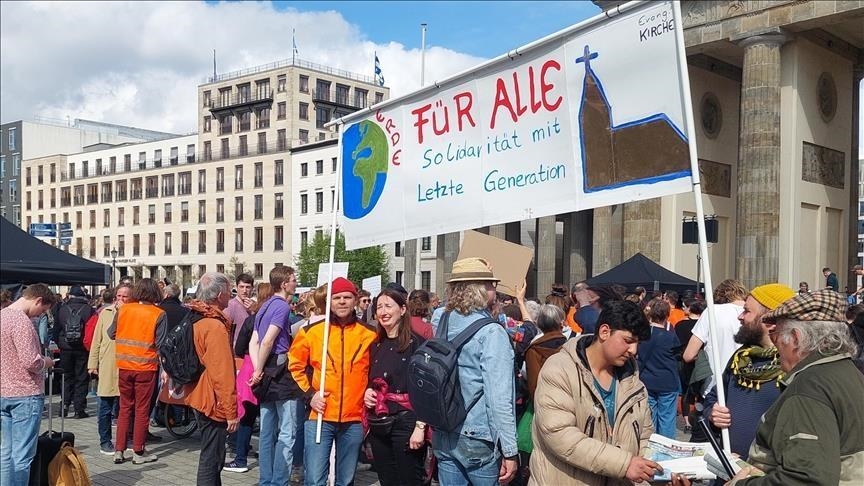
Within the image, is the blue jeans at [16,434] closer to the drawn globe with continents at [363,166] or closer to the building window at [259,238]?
the drawn globe with continents at [363,166]

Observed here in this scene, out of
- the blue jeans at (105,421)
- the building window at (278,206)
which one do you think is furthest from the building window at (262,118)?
the blue jeans at (105,421)

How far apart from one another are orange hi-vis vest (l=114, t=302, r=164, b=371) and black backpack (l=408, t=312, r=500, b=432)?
5.22 m

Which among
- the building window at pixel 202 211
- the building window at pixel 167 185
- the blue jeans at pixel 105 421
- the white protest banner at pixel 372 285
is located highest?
the building window at pixel 167 185

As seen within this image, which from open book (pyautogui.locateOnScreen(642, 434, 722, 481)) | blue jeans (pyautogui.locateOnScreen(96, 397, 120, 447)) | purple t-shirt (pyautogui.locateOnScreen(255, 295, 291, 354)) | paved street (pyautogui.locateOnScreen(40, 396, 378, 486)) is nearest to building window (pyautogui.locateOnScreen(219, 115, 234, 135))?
paved street (pyautogui.locateOnScreen(40, 396, 378, 486))

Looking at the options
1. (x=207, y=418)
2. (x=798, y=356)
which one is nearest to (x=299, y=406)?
(x=207, y=418)

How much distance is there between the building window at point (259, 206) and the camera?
247ft

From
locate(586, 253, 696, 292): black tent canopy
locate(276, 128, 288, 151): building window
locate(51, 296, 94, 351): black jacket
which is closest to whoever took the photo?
locate(51, 296, 94, 351): black jacket

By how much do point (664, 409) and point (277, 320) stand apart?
15.2ft

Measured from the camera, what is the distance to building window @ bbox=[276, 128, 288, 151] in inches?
2950

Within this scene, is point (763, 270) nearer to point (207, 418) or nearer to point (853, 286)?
point (853, 286)

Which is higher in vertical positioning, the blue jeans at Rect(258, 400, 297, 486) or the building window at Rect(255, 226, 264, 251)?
the building window at Rect(255, 226, 264, 251)

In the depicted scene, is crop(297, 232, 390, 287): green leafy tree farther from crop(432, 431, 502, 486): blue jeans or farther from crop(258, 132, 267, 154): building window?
crop(432, 431, 502, 486): blue jeans

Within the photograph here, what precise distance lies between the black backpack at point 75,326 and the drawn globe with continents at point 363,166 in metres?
8.52

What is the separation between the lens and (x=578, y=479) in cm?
434
